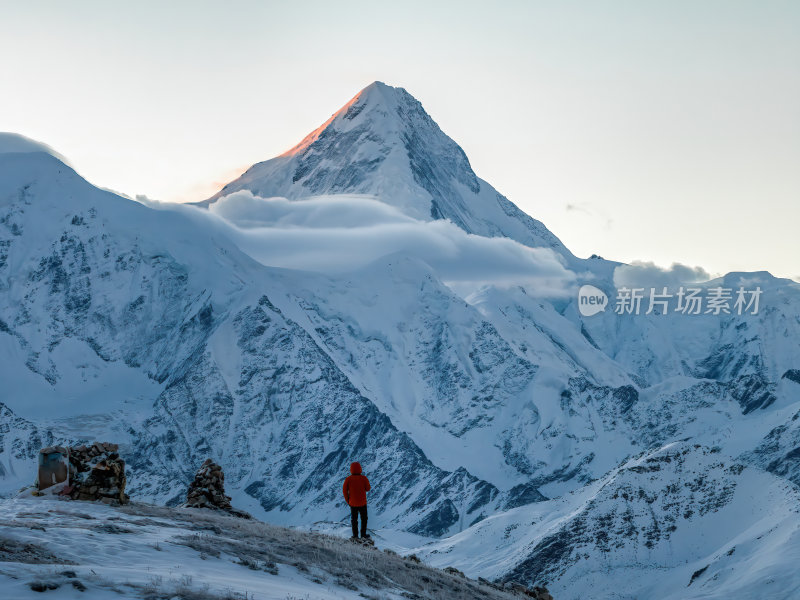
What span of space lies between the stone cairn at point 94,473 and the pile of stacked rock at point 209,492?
25.2 feet

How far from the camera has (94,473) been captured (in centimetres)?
4403

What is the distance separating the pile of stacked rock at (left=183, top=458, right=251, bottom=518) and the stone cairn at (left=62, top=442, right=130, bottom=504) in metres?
7.69

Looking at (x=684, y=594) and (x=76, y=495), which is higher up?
(x=76, y=495)

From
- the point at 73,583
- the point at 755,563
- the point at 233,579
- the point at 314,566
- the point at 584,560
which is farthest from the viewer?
the point at 584,560

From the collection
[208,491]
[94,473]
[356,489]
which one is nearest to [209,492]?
[208,491]

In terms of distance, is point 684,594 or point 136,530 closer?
point 136,530

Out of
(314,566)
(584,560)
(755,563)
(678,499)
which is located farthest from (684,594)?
(314,566)

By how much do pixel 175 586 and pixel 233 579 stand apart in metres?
3.10

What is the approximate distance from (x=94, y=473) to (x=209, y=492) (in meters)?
8.97

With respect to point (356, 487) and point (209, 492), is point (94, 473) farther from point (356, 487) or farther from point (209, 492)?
point (356, 487)

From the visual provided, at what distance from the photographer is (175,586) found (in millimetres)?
29141

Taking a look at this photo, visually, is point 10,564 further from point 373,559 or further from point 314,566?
point 373,559

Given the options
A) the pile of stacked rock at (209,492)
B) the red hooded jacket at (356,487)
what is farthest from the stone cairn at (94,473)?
the red hooded jacket at (356,487)

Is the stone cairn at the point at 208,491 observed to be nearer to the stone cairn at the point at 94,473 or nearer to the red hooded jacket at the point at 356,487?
the stone cairn at the point at 94,473
